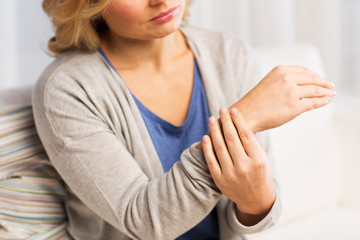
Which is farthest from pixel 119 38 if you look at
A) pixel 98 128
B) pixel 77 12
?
pixel 98 128

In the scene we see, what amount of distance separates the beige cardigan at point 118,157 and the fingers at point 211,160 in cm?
3

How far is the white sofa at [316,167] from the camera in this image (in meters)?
1.51

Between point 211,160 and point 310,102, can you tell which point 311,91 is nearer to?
point 310,102

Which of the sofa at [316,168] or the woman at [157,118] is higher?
the woman at [157,118]

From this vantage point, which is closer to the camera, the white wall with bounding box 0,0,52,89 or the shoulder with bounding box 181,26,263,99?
the shoulder with bounding box 181,26,263,99

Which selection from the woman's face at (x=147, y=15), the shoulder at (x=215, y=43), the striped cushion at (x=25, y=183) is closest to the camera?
the woman's face at (x=147, y=15)

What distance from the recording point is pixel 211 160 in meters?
0.91

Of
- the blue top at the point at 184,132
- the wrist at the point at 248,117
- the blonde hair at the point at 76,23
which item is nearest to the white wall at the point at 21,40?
the blonde hair at the point at 76,23

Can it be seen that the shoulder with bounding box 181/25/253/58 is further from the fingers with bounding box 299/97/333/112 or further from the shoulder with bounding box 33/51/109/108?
the fingers with bounding box 299/97/333/112

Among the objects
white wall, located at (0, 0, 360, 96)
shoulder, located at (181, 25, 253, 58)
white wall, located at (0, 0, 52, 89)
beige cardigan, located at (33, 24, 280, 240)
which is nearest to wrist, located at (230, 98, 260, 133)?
beige cardigan, located at (33, 24, 280, 240)

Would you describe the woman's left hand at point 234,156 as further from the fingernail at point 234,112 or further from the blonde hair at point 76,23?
the blonde hair at point 76,23

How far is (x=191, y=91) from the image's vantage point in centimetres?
121

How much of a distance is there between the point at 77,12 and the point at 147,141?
30 centimetres

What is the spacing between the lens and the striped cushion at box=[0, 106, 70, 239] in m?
1.14
